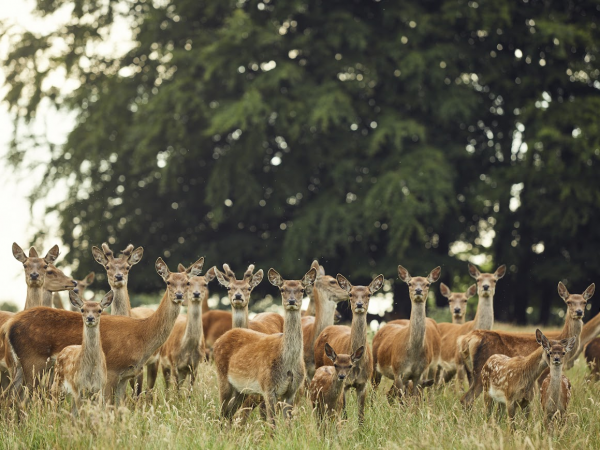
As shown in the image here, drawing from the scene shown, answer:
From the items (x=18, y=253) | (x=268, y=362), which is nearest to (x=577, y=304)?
(x=268, y=362)

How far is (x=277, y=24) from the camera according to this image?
65.9ft

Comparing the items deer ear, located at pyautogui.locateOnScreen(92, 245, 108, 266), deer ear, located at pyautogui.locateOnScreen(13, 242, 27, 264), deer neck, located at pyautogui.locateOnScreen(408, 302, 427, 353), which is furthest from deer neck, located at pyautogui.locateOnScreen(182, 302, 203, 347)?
deer neck, located at pyautogui.locateOnScreen(408, 302, 427, 353)

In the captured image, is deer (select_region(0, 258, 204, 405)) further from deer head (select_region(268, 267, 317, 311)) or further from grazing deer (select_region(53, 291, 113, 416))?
deer head (select_region(268, 267, 317, 311))

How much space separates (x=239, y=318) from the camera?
918 cm

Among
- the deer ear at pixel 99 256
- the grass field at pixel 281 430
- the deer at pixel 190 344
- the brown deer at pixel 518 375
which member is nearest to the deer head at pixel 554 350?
the brown deer at pixel 518 375

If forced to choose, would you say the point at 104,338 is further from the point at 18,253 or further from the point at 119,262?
the point at 18,253

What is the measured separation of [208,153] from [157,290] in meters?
3.73

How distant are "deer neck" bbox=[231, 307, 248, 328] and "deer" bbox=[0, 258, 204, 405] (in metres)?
1.24

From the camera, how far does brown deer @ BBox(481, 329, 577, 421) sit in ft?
24.8

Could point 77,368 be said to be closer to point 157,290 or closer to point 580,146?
point 580,146

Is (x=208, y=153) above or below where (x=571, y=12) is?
below

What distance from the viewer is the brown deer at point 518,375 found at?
7.57 m

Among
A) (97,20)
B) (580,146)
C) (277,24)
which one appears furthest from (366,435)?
(97,20)

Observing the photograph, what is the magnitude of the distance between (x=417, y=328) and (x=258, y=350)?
1.86m
